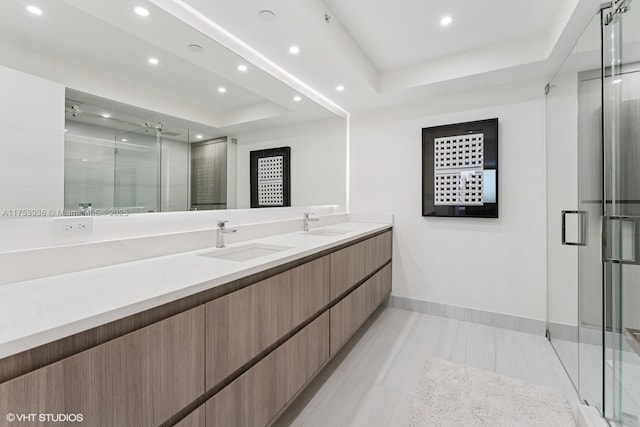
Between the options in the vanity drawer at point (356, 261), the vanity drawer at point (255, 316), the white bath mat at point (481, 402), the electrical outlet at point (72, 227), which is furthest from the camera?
the vanity drawer at point (356, 261)

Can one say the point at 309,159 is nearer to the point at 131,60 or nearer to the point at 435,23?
the point at 435,23

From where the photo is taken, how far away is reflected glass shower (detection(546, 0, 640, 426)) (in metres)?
1.37

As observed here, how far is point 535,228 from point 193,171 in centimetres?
281

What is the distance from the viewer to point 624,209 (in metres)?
1.36

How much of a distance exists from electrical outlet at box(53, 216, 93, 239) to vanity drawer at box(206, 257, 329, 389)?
709mm

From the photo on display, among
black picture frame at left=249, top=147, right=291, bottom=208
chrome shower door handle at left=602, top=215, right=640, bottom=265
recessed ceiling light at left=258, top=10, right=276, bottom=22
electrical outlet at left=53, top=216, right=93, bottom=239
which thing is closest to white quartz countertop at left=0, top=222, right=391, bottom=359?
electrical outlet at left=53, top=216, right=93, bottom=239

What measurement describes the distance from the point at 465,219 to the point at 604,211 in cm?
131

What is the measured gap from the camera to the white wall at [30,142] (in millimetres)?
1005

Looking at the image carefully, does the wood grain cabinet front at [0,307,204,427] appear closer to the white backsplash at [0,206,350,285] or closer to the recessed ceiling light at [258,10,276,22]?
the white backsplash at [0,206,350,285]

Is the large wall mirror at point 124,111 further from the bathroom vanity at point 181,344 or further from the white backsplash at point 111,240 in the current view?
the bathroom vanity at point 181,344

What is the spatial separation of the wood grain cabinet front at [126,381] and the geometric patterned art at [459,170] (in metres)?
2.53

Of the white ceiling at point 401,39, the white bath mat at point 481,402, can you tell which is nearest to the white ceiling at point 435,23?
the white ceiling at point 401,39

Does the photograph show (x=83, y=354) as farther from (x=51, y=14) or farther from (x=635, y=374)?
(x=635, y=374)

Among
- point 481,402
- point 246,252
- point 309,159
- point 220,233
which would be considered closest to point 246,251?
point 246,252
